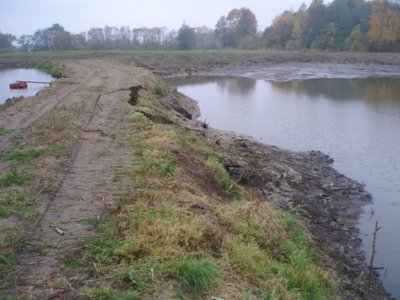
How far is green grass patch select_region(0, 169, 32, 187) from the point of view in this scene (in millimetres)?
7522

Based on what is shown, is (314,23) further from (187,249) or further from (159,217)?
(187,249)

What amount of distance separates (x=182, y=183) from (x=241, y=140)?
359 inches

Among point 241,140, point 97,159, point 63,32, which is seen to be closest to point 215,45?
point 63,32

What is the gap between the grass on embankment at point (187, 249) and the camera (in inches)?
187

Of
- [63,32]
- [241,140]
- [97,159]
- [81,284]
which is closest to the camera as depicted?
[81,284]

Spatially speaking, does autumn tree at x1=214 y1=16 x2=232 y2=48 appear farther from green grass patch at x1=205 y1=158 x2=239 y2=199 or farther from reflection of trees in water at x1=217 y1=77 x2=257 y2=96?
green grass patch at x1=205 y1=158 x2=239 y2=199

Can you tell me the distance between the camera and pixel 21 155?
9.37 metres

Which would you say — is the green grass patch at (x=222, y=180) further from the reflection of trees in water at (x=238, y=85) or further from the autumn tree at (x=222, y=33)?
the autumn tree at (x=222, y=33)

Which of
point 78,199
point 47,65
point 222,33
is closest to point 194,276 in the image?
point 78,199

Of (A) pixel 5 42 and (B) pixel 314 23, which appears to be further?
(A) pixel 5 42

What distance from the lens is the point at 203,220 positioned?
Answer: 245 inches

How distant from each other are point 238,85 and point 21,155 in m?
34.6

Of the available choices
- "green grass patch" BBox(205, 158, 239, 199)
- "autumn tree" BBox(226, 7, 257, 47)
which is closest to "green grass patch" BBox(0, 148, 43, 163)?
"green grass patch" BBox(205, 158, 239, 199)

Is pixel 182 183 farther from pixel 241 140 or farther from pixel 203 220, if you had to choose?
pixel 241 140
